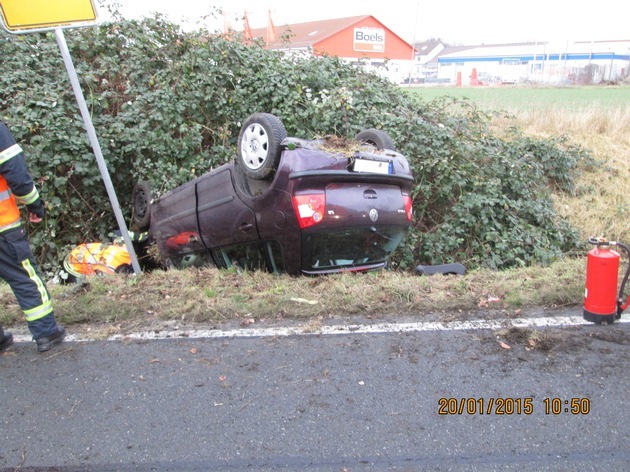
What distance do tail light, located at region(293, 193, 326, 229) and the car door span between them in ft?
1.80

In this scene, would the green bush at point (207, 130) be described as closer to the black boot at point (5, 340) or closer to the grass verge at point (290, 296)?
the grass verge at point (290, 296)

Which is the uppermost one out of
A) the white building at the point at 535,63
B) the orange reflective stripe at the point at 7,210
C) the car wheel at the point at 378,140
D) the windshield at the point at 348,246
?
the orange reflective stripe at the point at 7,210

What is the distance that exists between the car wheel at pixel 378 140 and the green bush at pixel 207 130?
5.77 feet

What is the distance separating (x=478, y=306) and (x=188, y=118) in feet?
16.7

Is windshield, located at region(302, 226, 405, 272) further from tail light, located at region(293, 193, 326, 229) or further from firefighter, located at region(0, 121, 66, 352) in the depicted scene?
firefighter, located at region(0, 121, 66, 352)

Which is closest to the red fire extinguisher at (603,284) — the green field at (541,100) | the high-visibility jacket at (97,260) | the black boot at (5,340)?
the black boot at (5,340)

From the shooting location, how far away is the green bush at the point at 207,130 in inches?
264

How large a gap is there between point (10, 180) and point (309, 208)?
6.84 ft

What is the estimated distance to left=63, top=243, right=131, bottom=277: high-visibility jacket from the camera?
6047 mm

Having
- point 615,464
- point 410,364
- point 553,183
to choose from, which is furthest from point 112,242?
point 553,183

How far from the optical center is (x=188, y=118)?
743 cm

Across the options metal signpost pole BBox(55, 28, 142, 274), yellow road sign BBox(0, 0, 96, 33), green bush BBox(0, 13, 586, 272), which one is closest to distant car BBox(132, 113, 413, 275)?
metal signpost pole BBox(55, 28, 142, 274)

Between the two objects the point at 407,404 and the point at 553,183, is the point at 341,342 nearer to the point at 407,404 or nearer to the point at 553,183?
the point at 407,404

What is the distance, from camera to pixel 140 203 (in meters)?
6.78
